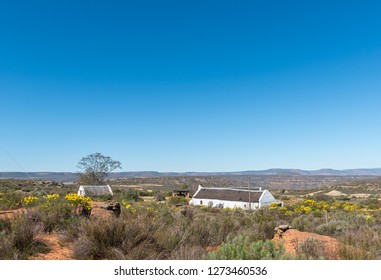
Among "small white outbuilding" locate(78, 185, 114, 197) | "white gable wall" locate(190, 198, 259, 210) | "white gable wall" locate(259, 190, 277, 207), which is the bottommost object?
"white gable wall" locate(190, 198, 259, 210)

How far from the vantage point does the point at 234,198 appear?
4522cm

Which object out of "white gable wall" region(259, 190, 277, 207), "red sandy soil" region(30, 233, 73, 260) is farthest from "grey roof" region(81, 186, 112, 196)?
"red sandy soil" region(30, 233, 73, 260)

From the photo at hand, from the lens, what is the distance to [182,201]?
160 ft

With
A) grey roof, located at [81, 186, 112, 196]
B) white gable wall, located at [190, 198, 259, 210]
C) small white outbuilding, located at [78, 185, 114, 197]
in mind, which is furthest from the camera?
grey roof, located at [81, 186, 112, 196]

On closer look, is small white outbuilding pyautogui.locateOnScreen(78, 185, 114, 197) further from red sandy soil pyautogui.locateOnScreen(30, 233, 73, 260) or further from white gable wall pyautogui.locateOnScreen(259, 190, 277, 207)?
red sandy soil pyautogui.locateOnScreen(30, 233, 73, 260)

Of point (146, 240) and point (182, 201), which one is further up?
point (146, 240)

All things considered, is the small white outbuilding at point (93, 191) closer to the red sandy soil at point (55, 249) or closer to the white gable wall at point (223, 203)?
the white gable wall at point (223, 203)

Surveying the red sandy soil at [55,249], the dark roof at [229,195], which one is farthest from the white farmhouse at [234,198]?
the red sandy soil at [55,249]

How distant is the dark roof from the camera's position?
43844mm
